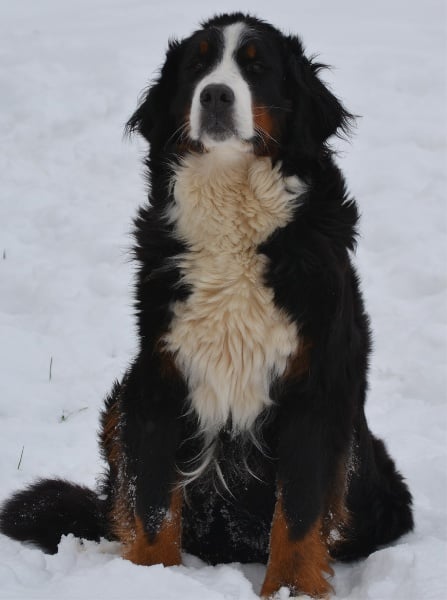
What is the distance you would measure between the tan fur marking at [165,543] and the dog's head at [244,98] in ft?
4.49

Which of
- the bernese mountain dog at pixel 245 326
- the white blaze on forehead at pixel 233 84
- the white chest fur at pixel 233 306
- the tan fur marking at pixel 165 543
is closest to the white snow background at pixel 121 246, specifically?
the tan fur marking at pixel 165 543

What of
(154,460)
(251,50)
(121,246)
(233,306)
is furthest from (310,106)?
(121,246)

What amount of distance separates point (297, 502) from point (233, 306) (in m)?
0.75

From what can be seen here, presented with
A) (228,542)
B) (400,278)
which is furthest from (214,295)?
(400,278)

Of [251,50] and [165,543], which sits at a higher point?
[251,50]

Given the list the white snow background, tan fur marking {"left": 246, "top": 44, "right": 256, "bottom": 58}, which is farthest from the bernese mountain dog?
the white snow background

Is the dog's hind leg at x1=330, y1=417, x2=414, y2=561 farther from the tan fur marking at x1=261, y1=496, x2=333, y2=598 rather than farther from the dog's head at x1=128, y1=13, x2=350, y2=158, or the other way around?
the dog's head at x1=128, y1=13, x2=350, y2=158

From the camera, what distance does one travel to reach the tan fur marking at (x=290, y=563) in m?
3.47

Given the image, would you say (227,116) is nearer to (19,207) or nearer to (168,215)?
(168,215)

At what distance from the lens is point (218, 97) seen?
352 cm

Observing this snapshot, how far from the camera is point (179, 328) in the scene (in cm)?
353

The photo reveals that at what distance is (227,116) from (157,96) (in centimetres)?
53

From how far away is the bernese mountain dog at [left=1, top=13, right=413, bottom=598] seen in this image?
11.4 feet

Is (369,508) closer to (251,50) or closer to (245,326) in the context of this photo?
(245,326)
